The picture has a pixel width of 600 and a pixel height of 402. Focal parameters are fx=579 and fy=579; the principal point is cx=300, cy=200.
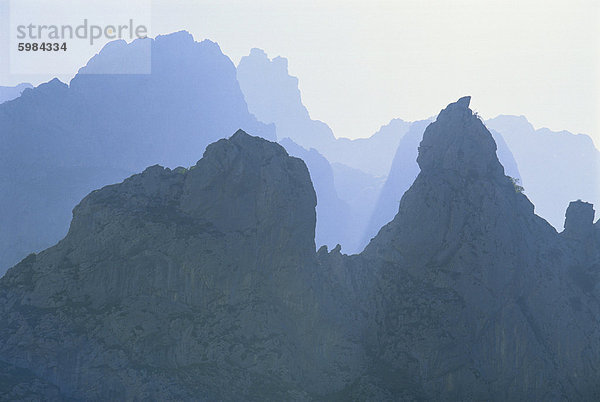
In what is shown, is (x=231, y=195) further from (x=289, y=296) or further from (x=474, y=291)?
(x=474, y=291)

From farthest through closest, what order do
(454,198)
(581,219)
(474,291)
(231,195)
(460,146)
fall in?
(581,219) → (460,146) → (454,198) → (474,291) → (231,195)

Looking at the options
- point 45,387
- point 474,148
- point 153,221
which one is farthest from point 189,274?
point 474,148

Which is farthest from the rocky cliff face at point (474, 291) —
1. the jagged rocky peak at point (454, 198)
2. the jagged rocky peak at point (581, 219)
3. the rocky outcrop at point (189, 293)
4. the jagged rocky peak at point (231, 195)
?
the jagged rocky peak at point (231, 195)

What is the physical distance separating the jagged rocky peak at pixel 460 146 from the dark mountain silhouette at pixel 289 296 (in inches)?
14.5

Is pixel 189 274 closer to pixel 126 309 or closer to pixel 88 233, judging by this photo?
pixel 126 309

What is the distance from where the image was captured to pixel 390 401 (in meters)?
87.4

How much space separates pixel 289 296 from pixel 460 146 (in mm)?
43813

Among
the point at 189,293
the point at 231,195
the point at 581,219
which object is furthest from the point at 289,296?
the point at 581,219

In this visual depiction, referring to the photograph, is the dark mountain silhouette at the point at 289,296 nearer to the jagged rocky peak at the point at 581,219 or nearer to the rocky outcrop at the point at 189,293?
Result: the rocky outcrop at the point at 189,293

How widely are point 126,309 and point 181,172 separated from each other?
25865 mm

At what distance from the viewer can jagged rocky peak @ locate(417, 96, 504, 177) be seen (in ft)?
356

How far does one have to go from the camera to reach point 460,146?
109m

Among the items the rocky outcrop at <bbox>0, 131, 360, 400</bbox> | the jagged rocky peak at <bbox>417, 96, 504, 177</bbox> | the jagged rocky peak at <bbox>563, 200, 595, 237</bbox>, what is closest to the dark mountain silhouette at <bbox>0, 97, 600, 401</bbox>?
the rocky outcrop at <bbox>0, 131, 360, 400</bbox>

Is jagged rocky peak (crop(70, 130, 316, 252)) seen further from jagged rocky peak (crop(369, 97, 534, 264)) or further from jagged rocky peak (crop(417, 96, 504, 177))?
jagged rocky peak (crop(417, 96, 504, 177))
